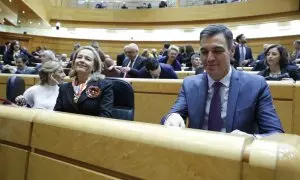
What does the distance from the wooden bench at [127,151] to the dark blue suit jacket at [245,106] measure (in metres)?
0.72

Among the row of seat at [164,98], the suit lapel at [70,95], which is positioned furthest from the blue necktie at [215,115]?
the row of seat at [164,98]

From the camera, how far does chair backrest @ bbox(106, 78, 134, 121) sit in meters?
2.21

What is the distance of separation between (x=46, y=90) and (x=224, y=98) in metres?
1.88

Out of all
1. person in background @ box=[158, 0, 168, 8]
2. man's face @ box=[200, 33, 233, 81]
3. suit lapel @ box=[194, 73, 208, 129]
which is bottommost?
suit lapel @ box=[194, 73, 208, 129]

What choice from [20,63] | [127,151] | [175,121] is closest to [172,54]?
[20,63]

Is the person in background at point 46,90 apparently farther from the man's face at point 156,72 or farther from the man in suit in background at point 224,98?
the man in suit in background at point 224,98

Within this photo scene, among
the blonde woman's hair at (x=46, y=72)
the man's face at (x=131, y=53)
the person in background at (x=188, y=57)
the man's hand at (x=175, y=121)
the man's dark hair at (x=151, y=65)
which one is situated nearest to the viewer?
the man's hand at (x=175, y=121)

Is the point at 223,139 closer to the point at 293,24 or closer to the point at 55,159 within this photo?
the point at 55,159

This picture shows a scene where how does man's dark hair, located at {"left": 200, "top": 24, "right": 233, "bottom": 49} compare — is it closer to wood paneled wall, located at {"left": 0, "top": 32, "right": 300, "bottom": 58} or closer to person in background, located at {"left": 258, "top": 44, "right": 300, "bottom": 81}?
person in background, located at {"left": 258, "top": 44, "right": 300, "bottom": 81}

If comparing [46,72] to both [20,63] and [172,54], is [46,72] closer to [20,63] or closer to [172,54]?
[172,54]

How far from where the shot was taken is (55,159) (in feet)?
3.47

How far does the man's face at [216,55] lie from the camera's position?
157 cm

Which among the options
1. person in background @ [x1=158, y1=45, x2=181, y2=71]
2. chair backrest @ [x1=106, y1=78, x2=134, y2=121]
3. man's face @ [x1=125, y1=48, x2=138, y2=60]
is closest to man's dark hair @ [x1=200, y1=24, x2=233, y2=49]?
chair backrest @ [x1=106, y1=78, x2=134, y2=121]

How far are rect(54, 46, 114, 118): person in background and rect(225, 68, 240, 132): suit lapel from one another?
0.87m
